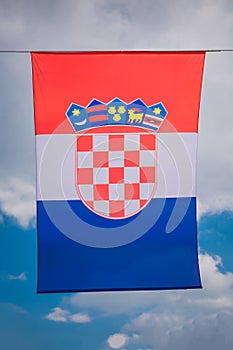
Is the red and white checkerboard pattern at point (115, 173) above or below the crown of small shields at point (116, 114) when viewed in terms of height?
below

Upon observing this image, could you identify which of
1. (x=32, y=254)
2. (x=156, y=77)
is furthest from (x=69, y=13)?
(x=32, y=254)

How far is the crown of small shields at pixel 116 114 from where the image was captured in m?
3.66

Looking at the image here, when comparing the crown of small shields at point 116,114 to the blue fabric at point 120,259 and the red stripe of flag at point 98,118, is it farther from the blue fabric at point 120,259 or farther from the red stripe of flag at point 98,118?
the blue fabric at point 120,259

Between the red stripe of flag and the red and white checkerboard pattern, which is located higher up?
the red stripe of flag

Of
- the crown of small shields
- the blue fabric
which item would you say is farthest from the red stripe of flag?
the blue fabric

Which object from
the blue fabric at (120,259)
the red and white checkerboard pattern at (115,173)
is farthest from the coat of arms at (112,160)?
the blue fabric at (120,259)

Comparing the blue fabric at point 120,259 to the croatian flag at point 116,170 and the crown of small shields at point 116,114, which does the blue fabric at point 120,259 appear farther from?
the crown of small shields at point 116,114

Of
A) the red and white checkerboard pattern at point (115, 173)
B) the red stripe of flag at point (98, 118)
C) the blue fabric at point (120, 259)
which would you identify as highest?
the red stripe of flag at point (98, 118)

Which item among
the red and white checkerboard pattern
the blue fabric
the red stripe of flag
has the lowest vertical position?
the blue fabric

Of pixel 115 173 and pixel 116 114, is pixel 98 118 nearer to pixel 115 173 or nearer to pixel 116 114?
pixel 116 114

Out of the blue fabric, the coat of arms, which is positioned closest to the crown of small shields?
the coat of arms

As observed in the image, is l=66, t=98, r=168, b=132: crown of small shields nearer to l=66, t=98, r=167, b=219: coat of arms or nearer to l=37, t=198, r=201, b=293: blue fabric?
l=66, t=98, r=167, b=219: coat of arms

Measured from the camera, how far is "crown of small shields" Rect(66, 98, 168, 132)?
12.0 ft

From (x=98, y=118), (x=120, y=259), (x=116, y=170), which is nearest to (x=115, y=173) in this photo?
(x=116, y=170)
